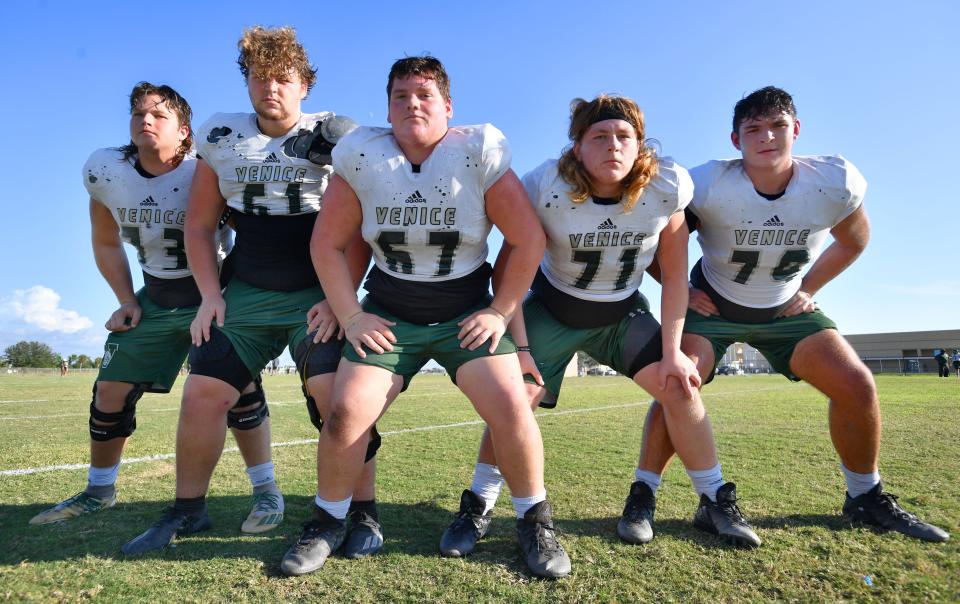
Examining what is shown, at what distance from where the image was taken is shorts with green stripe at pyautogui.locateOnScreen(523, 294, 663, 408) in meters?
3.09

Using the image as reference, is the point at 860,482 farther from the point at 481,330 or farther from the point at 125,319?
the point at 125,319

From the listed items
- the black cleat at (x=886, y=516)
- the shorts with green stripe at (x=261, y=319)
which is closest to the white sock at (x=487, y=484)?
the shorts with green stripe at (x=261, y=319)

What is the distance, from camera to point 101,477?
3340 millimetres

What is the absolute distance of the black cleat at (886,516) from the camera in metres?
2.64

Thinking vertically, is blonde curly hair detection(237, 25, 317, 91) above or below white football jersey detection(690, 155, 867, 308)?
above

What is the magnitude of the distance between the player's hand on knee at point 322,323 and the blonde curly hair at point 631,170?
1.32m

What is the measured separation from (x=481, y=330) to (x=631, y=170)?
1078 millimetres

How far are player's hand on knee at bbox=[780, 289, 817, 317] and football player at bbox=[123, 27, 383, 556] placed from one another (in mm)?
2385

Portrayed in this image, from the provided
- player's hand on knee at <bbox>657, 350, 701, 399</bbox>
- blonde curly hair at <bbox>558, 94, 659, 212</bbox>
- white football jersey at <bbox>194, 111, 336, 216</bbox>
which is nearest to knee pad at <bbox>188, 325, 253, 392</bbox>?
white football jersey at <bbox>194, 111, 336, 216</bbox>

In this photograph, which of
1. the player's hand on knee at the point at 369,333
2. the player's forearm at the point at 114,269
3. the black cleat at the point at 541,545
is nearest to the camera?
the black cleat at the point at 541,545

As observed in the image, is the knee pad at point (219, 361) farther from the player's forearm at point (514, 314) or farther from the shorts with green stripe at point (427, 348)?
the player's forearm at point (514, 314)

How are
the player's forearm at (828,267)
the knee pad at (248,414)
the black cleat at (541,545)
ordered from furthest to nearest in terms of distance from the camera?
the player's forearm at (828,267) → the knee pad at (248,414) → the black cleat at (541,545)

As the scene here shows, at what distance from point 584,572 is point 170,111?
3.26m

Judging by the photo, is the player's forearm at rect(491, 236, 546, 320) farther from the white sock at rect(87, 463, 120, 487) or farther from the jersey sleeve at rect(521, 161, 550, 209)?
the white sock at rect(87, 463, 120, 487)
